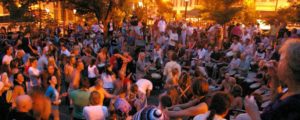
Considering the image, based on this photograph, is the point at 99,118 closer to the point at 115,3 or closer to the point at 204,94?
the point at 204,94

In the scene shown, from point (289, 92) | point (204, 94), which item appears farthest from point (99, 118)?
point (289, 92)

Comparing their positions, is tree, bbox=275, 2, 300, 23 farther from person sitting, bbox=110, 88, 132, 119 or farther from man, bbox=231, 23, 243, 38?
person sitting, bbox=110, 88, 132, 119

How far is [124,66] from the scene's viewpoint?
369 inches

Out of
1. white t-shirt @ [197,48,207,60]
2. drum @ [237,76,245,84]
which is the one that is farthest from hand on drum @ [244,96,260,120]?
white t-shirt @ [197,48,207,60]

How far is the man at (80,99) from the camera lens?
19.4 ft

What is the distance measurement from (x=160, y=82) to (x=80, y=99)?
557 cm

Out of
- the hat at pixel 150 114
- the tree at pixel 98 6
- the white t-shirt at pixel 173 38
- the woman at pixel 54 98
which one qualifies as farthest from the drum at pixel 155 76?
the tree at pixel 98 6

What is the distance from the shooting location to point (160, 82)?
1128 centimetres

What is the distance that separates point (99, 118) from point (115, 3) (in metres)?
19.7

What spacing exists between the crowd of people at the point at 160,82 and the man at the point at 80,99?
2 centimetres

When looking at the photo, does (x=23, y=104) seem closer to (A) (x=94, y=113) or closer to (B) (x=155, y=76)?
(A) (x=94, y=113)

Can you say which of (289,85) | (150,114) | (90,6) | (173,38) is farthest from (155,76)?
(90,6)

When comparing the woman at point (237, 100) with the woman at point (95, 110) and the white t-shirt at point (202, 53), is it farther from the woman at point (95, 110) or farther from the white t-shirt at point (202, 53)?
the white t-shirt at point (202, 53)

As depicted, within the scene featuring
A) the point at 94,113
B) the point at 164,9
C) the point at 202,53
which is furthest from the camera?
the point at 164,9
